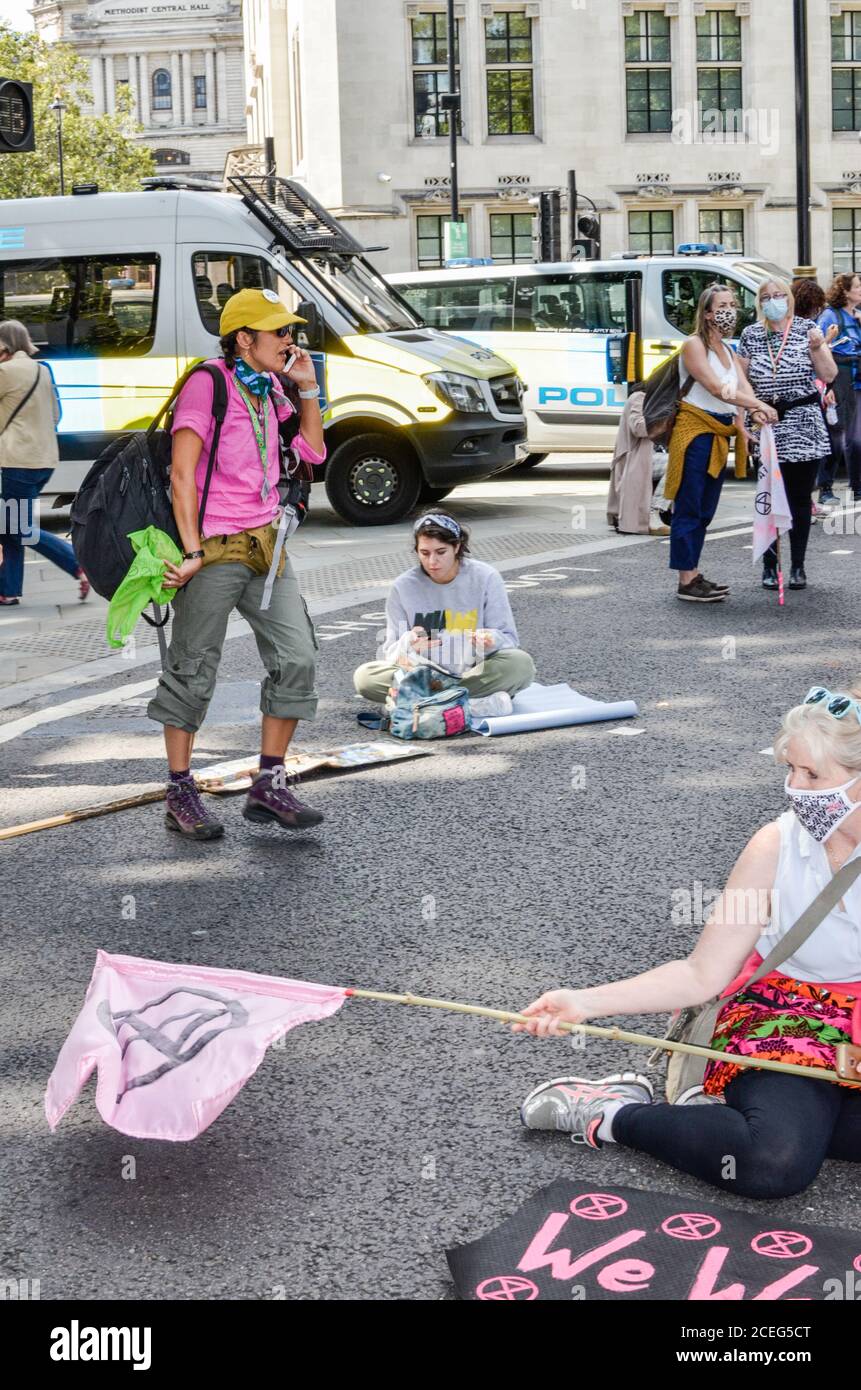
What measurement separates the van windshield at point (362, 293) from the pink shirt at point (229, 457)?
9.47m

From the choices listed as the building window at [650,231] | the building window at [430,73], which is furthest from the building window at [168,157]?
the building window at [650,231]

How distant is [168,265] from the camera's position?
15.1m

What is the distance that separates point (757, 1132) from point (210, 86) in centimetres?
13978

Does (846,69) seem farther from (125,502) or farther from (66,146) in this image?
(125,502)

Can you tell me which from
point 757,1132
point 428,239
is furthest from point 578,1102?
point 428,239

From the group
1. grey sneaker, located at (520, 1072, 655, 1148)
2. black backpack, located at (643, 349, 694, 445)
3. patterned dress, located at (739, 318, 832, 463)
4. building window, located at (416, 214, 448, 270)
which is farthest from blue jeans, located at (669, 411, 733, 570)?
building window, located at (416, 214, 448, 270)

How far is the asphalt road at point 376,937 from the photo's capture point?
353cm

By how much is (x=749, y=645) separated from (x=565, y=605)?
186 cm

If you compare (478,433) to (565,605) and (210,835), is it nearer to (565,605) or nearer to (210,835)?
(565,605)

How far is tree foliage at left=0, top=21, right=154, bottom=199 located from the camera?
6141cm

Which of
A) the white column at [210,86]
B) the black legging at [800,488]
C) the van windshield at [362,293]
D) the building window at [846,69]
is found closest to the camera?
the black legging at [800,488]

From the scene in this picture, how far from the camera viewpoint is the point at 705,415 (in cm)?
1010

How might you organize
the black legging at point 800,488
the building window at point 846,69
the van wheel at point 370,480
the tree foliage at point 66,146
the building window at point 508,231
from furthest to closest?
the tree foliage at point 66,146, the building window at point 508,231, the building window at point 846,69, the van wheel at point 370,480, the black legging at point 800,488

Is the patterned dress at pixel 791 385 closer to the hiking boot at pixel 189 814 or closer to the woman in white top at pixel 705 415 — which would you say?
the woman in white top at pixel 705 415
